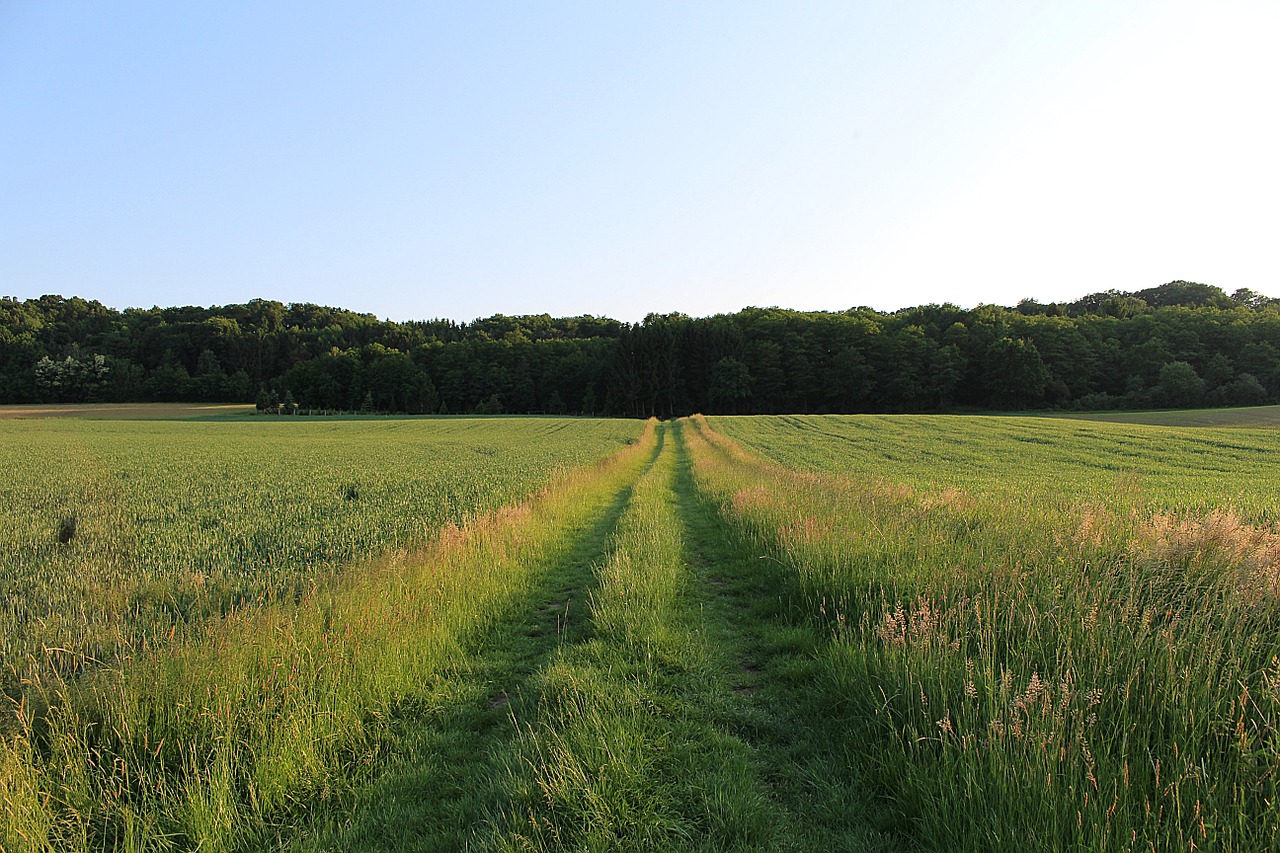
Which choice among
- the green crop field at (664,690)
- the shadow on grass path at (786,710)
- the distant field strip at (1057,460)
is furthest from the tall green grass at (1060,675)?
the distant field strip at (1057,460)

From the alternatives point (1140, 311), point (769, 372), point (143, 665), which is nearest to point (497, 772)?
point (143, 665)

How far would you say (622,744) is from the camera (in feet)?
11.6

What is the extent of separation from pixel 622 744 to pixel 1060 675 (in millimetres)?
3039

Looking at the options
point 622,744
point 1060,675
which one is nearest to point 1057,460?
point 1060,675

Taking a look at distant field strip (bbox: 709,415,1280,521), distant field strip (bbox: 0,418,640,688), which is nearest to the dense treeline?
distant field strip (bbox: 709,415,1280,521)

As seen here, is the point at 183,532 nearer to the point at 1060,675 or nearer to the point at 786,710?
the point at 786,710

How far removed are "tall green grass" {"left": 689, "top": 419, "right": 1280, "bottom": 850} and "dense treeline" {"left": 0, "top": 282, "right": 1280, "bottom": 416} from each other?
84.4 m

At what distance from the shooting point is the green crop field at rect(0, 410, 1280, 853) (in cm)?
290

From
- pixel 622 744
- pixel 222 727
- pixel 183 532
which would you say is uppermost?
pixel 222 727

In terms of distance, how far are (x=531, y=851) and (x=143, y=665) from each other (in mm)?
3480

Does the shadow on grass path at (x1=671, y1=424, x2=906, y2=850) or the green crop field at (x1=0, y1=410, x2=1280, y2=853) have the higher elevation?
the green crop field at (x1=0, y1=410, x2=1280, y2=853)

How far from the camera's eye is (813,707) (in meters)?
4.25

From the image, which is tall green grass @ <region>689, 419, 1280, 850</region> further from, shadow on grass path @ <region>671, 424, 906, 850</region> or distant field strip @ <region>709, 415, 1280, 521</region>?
distant field strip @ <region>709, 415, 1280, 521</region>

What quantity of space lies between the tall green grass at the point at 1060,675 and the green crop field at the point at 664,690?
27mm
